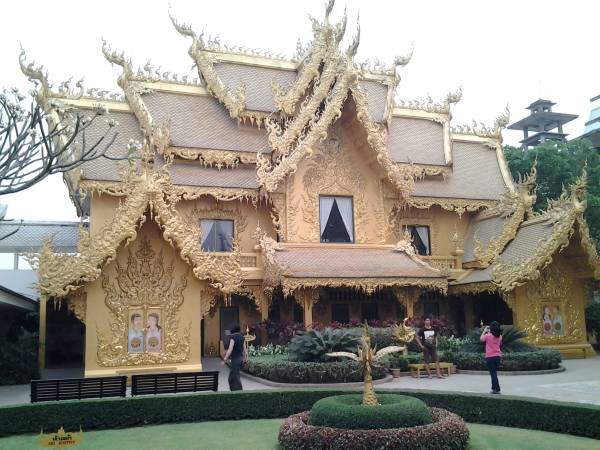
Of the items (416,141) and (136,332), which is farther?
(416,141)

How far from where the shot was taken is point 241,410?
8438mm

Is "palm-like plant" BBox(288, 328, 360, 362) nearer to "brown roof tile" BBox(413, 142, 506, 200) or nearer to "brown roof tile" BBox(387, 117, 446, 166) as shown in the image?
"brown roof tile" BBox(413, 142, 506, 200)

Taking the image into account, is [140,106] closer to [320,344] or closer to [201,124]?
[201,124]

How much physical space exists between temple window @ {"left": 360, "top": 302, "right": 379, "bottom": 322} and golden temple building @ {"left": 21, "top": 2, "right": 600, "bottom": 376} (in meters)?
0.04

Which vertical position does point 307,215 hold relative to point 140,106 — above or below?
below

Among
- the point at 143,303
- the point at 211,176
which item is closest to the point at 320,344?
the point at 143,303

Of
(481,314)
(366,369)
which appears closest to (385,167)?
(481,314)

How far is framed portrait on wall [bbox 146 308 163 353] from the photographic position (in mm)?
11938

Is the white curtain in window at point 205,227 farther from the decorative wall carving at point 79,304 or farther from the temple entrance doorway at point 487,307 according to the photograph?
the temple entrance doorway at point 487,307

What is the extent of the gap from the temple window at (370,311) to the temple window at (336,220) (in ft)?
6.79

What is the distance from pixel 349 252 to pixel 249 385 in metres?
6.22

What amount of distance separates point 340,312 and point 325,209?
3.11 meters

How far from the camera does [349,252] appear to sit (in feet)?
54.6

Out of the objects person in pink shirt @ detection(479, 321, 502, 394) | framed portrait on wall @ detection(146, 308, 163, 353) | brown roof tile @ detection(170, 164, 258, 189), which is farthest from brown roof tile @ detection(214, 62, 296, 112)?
person in pink shirt @ detection(479, 321, 502, 394)
